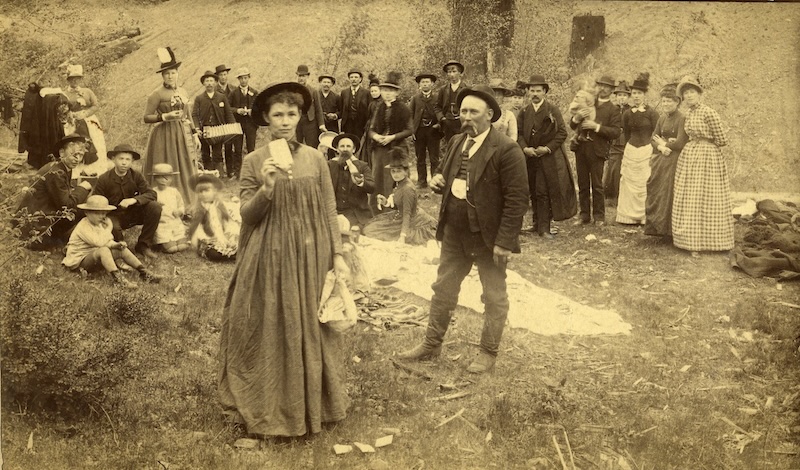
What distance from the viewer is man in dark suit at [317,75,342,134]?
7.21 metres

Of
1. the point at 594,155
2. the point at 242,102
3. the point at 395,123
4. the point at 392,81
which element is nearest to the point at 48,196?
the point at 242,102

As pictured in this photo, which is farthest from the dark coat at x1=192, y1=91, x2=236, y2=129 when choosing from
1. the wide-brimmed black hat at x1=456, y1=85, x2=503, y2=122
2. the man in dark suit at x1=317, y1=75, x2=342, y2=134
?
the wide-brimmed black hat at x1=456, y1=85, x2=503, y2=122

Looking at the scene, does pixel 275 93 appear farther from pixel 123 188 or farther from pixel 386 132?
pixel 386 132

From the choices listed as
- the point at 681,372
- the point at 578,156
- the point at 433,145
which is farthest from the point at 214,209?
the point at 681,372

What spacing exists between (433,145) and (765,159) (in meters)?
3.65

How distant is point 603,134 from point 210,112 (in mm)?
3869

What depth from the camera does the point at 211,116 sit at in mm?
6910

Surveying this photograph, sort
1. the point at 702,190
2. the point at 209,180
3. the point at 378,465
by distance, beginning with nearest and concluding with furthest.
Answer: the point at 378,465 → the point at 702,190 → the point at 209,180

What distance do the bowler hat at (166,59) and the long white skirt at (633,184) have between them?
392cm

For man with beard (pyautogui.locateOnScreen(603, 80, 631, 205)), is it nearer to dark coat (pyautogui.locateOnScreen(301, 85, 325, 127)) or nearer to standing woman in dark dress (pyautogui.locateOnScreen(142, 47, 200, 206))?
dark coat (pyautogui.locateOnScreen(301, 85, 325, 127))

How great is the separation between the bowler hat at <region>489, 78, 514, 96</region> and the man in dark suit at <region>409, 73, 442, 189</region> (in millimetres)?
1476

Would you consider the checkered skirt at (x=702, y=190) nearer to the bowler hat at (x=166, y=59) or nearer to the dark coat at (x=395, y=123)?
the dark coat at (x=395, y=123)

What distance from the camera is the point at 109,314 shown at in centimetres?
414

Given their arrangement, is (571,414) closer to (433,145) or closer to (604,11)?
(604,11)
